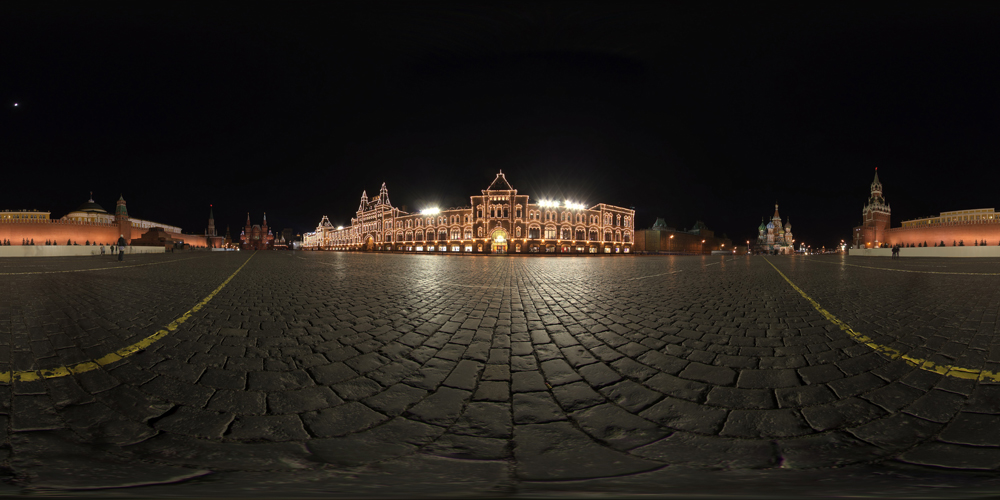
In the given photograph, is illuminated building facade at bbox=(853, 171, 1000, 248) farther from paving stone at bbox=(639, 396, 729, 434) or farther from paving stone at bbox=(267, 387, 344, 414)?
paving stone at bbox=(267, 387, 344, 414)

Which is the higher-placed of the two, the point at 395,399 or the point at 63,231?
the point at 63,231

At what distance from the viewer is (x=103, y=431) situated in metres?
2.43

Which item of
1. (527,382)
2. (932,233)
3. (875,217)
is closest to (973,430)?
(527,382)

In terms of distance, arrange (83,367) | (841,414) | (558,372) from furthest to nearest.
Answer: (83,367) < (558,372) < (841,414)

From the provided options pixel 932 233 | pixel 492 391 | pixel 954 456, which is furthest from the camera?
pixel 932 233

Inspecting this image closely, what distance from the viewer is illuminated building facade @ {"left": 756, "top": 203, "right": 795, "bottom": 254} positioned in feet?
397

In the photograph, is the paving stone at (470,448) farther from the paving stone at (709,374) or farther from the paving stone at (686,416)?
the paving stone at (709,374)

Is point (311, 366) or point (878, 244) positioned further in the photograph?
point (878, 244)

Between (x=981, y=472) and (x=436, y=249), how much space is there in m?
68.7

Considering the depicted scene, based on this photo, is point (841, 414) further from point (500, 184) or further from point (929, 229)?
point (929, 229)

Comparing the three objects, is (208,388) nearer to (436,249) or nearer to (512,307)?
(512,307)

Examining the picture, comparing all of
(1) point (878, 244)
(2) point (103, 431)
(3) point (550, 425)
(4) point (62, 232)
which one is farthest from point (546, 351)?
(1) point (878, 244)

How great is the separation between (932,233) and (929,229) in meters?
0.81

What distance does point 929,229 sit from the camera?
6412 centimetres
